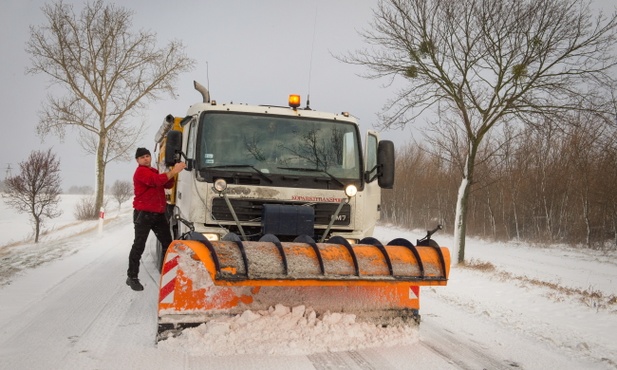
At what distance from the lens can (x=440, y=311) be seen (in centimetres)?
634

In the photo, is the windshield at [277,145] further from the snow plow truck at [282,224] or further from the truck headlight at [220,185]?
the truck headlight at [220,185]

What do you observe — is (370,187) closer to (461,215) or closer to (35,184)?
(461,215)

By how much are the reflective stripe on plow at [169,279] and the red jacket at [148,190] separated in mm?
1828

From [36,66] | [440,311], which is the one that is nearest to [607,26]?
[440,311]

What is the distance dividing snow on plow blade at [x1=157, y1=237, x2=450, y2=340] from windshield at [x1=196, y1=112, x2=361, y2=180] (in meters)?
1.25

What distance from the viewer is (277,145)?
541cm

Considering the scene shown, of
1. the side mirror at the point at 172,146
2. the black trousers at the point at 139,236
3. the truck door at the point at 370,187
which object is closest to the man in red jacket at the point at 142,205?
the black trousers at the point at 139,236

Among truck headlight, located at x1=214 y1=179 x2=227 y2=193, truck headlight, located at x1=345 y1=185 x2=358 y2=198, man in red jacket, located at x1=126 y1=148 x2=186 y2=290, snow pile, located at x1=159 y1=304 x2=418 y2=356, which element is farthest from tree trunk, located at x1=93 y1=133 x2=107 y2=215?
snow pile, located at x1=159 y1=304 x2=418 y2=356

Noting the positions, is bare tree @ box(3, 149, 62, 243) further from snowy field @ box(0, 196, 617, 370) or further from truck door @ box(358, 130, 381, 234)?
truck door @ box(358, 130, 381, 234)

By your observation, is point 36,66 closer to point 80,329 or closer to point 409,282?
point 80,329

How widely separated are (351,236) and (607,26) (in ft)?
29.5

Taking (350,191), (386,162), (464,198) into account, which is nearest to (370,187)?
(386,162)

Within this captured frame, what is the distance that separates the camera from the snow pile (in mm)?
3941

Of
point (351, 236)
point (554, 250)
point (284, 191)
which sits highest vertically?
point (284, 191)
